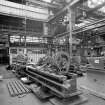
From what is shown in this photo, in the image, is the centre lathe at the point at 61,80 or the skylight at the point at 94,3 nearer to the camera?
the centre lathe at the point at 61,80

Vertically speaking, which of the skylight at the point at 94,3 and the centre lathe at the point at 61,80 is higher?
the skylight at the point at 94,3

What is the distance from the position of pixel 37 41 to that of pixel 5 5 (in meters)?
4.35

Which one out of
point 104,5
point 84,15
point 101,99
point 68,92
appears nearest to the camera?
point 68,92

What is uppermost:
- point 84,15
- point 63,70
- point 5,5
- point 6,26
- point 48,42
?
point 5,5

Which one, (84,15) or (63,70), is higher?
(84,15)

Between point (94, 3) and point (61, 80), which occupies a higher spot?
point (94, 3)

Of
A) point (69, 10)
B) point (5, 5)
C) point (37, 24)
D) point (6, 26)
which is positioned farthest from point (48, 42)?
point (5, 5)

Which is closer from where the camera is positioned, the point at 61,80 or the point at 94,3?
the point at 61,80

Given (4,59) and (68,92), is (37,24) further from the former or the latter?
(68,92)

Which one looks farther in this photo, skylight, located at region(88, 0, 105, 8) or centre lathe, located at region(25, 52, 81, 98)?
skylight, located at region(88, 0, 105, 8)

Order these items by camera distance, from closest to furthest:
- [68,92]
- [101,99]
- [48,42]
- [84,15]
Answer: [68,92]
[101,99]
[84,15]
[48,42]

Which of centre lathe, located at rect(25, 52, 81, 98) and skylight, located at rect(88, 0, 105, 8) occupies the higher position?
skylight, located at rect(88, 0, 105, 8)

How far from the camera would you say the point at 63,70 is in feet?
8.45

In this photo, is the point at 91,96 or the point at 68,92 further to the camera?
the point at 91,96
